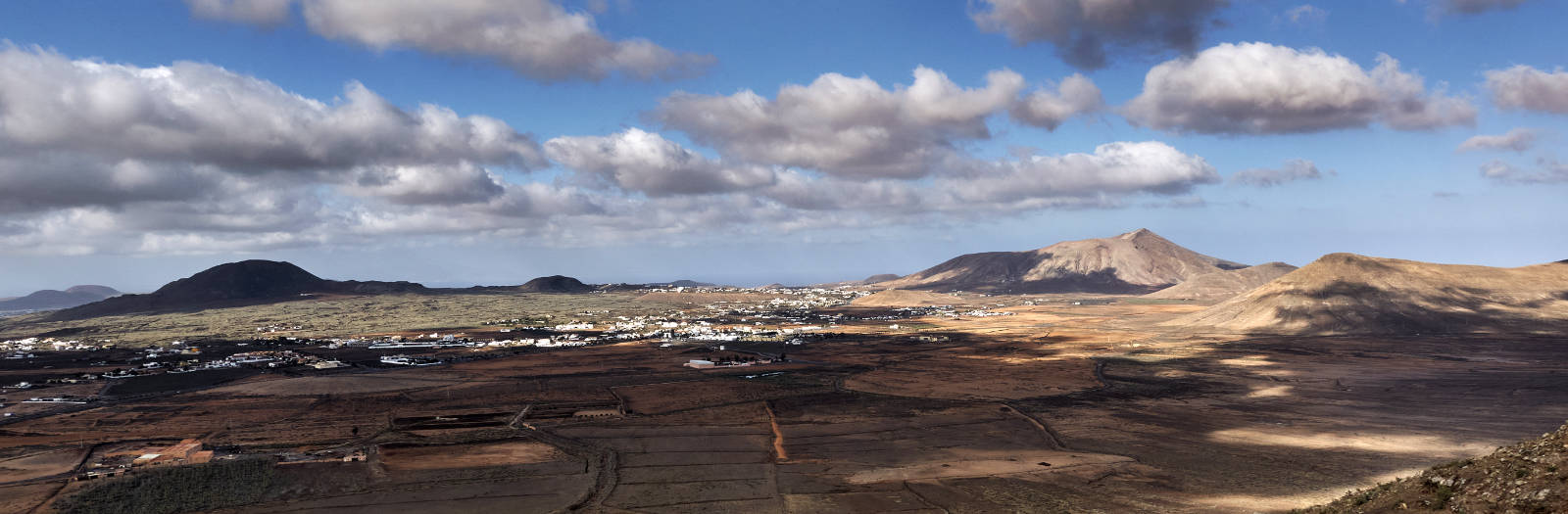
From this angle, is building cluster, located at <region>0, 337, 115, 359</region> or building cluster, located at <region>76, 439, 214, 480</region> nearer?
building cluster, located at <region>76, 439, 214, 480</region>

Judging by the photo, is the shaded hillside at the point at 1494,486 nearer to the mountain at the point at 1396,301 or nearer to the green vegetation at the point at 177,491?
the green vegetation at the point at 177,491

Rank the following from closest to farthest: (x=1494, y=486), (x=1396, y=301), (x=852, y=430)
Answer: (x=1494, y=486), (x=852, y=430), (x=1396, y=301)

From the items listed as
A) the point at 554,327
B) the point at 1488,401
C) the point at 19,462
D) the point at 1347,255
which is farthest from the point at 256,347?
the point at 1347,255

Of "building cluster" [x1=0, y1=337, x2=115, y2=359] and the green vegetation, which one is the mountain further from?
"building cluster" [x1=0, y1=337, x2=115, y2=359]

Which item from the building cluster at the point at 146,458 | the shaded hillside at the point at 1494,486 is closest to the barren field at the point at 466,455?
the building cluster at the point at 146,458

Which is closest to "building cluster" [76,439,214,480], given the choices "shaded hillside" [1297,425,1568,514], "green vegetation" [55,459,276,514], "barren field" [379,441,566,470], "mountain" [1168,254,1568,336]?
"green vegetation" [55,459,276,514]

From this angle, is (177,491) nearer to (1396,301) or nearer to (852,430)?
(852,430)

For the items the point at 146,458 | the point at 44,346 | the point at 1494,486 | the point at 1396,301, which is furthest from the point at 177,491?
the point at 1396,301
